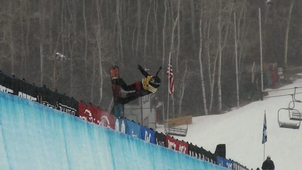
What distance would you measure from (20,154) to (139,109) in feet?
66.5

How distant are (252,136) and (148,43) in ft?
70.1

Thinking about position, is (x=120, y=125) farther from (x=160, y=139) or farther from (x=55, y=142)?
(x=55, y=142)

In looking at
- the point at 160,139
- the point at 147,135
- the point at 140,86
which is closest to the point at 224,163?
the point at 160,139

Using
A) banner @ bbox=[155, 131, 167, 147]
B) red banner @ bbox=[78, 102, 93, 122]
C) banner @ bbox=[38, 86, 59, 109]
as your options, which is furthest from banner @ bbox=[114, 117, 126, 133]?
banner @ bbox=[38, 86, 59, 109]

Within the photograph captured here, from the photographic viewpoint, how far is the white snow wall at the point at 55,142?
9.04 metres

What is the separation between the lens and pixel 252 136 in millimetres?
31719

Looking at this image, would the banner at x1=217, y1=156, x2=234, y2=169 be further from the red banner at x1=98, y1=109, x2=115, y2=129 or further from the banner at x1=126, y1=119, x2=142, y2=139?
the red banner at x1=98, y1=109, x2=115, y2=129

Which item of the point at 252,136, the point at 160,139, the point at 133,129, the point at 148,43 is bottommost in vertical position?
the point at 160,139

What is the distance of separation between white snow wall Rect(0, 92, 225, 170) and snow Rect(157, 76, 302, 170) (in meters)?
14.6

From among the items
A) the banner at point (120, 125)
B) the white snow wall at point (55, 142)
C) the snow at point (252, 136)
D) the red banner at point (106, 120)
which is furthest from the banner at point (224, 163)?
the red banner at point (106, 120)

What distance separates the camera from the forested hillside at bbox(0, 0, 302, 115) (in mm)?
46094

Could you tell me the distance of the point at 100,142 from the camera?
38.2ft

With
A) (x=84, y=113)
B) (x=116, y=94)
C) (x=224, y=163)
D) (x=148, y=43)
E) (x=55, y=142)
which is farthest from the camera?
(x=148, y=43)

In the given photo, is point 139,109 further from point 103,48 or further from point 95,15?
point 95,15
